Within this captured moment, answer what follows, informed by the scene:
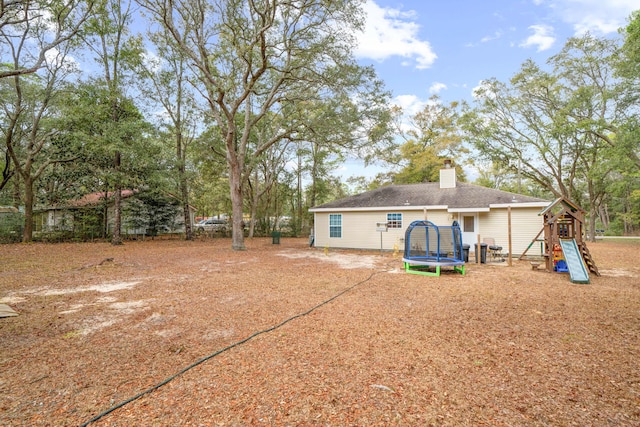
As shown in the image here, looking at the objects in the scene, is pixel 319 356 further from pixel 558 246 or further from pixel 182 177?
pixel 182 177

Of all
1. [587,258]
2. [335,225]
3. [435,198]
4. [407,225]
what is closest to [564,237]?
[587,258]

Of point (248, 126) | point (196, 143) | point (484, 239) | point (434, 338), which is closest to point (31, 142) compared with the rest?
point (196, 143)

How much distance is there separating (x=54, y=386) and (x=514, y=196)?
15.8 meters

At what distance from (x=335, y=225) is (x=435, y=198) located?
553 centimetres

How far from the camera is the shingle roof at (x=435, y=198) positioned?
44.0ft

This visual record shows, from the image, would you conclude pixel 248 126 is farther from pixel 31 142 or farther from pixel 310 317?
pixel 310 317

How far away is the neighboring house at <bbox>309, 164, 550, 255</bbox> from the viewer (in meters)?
12.9

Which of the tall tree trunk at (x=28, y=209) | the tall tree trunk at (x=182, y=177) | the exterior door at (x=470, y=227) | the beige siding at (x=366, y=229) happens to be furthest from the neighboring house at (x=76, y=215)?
the exterior door at (x=470, y=227)

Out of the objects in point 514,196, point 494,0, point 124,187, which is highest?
point 494,0

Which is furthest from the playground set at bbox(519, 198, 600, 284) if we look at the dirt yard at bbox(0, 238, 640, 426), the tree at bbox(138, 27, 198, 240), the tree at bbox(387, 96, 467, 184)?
the tree at bbox(138, 27, 198, 240)

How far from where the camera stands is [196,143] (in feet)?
66.8

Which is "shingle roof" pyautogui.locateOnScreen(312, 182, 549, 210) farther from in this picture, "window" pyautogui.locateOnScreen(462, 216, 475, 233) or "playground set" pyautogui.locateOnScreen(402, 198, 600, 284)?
"playground set" pyautogui.locateOnScreen(402, 198, 600, 284)

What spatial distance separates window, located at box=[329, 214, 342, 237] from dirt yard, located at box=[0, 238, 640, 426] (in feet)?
31.8

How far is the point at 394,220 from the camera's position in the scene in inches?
597
